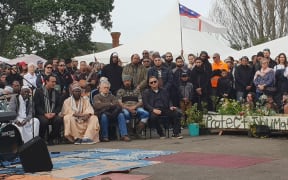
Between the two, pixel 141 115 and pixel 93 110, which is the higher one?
pixel 93 110

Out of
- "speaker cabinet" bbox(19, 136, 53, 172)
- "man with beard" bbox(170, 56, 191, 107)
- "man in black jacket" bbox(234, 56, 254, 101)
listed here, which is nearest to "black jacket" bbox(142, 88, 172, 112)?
"man with beard" bbox(170, 56, 191, 107)

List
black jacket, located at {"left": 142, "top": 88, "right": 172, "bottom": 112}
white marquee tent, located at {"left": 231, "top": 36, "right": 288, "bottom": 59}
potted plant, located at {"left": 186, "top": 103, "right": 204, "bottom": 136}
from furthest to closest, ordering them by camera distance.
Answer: white marquee tent, located at {"left": 231, "top": 36, "right": 288, "bottom": 59}, potted plant, located at {"left": 186, "top": 103, "right": 204, "bottom": 136}, black jacket, located at {"left": 142, "top": 88, "right": 172, "bottom": 112}

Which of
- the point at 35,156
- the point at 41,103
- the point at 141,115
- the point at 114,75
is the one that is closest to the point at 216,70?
the point at 114,75

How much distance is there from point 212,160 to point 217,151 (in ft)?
3.76

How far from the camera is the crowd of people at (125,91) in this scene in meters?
13.1

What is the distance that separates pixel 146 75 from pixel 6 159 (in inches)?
234

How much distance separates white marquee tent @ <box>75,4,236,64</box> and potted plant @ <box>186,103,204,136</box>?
26.5ft

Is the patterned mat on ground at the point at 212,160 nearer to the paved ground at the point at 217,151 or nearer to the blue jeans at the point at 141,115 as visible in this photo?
the paved ground at the point at 217,151

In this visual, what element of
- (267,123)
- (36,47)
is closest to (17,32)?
(36,47)

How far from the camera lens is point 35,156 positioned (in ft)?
27.9

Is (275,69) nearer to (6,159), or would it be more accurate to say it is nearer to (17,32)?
(6,159)

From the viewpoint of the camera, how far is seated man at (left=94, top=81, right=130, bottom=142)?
43.6 ft

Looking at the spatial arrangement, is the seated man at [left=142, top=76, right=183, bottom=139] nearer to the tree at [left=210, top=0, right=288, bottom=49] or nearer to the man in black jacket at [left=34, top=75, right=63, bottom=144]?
the man in black jacket at [left=34, top=75, right=63, bottom=144]

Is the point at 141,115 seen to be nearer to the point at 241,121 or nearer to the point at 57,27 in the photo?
the point at 241,121
